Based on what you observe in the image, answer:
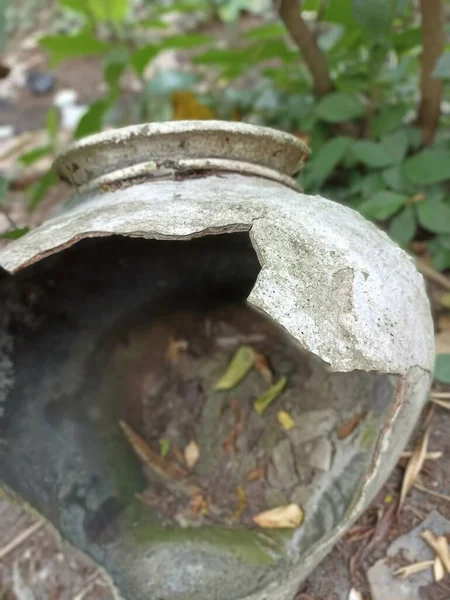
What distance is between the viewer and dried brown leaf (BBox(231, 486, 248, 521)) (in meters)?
1.00

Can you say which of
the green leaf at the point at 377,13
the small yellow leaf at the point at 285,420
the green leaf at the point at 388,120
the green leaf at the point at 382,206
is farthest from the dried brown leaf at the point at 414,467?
the green leaf at the point at 377,13

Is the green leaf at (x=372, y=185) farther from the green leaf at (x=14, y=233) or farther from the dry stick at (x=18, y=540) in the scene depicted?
the dry stick at (x=18, y=540)

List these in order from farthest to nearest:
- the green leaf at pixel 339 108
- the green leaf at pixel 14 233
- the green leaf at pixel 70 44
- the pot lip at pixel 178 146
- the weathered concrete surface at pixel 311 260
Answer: the green leaf at pixel 70 44
the green leaf at pixel 339 108
the green leaf at pixel 14 233
the pot lip at pixel 178 146
the weathered concrete surface at pixel 311 260

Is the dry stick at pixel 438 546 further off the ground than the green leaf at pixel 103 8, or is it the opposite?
the green leaf at pixel 103 8

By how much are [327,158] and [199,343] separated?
52 centimetres

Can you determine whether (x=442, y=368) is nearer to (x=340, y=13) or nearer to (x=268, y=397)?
(x=268, y=397)

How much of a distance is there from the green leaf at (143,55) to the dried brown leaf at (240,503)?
42.6 inches

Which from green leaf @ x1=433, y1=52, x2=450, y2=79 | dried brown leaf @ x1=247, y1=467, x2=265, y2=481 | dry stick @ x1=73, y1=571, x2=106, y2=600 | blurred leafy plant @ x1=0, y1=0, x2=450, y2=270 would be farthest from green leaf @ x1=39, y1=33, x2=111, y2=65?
dry stick @ x1=73, y1=571, x2=106, y2=600

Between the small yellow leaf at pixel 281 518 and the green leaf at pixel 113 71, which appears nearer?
the small yellow leaf at pixel 281 518

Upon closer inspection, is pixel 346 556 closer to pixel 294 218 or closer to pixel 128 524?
pixel 128 524

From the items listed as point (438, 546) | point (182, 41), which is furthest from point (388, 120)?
point (438, 546)

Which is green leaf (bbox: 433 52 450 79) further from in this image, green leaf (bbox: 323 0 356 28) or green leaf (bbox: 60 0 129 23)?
green leaf (bbox: 60 0 129 23)

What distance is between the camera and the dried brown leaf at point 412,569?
2.74 feet

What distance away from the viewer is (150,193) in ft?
2.49
